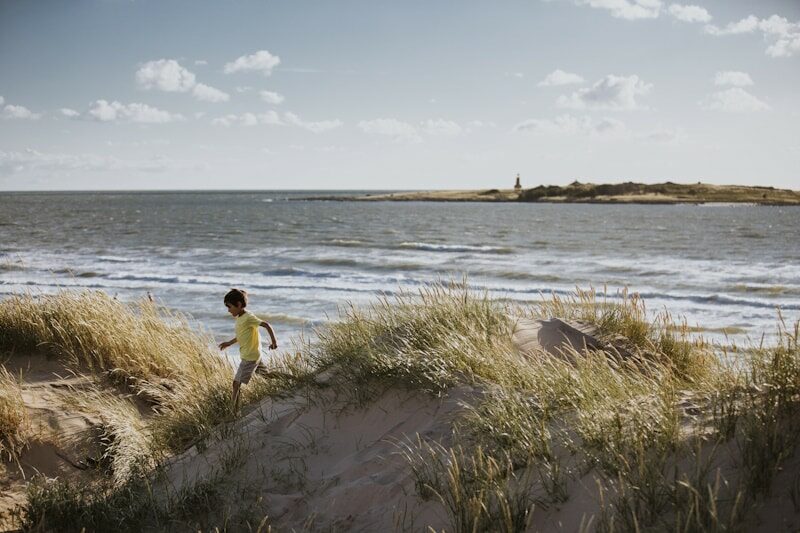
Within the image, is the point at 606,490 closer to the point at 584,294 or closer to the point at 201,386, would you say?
the point at 201,386

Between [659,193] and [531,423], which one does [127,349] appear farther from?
[659,193]

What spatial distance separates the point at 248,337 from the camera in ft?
22.6

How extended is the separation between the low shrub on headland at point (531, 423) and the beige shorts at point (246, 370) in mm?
239

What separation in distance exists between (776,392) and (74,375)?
24.9 feet

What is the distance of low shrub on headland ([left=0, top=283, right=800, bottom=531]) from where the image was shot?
10.2ft

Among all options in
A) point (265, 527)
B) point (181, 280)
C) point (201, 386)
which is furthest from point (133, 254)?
point (265, 527)

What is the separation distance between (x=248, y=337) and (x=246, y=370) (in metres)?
0.40

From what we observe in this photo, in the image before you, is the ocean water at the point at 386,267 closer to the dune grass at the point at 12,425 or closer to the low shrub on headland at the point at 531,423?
the low shrub on headland at the point at 531,423

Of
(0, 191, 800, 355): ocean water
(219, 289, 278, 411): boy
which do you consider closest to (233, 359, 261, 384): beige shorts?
(219, 289, 278, 411): boy

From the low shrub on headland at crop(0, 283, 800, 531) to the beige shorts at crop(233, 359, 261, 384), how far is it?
9.4 inches

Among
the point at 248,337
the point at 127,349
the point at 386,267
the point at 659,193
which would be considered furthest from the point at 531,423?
the point at 659,193

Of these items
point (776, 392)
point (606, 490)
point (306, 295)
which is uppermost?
point (776, 392)

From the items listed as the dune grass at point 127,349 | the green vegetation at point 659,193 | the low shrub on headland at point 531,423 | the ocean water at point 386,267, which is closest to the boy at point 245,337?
the dune grass at point 127,349

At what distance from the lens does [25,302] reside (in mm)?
9047
